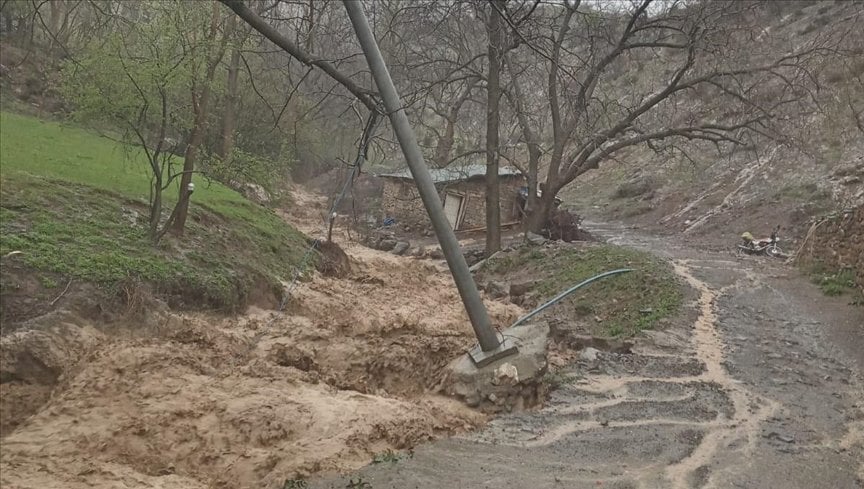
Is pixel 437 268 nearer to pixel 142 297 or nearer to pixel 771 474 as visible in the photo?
pixel 142 297

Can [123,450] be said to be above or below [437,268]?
below

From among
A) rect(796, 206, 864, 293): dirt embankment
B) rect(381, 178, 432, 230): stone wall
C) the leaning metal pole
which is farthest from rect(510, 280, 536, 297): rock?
→ rect(381, 178, 432, 230): stone wall

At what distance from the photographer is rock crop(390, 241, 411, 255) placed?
69.6 ft

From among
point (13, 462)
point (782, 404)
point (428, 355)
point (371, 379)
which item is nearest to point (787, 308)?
point (782, 404)

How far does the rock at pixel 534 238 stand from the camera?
17297 millimetres

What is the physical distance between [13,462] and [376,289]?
28.5ft

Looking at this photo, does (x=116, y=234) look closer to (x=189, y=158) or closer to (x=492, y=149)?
(x=189, y=158)

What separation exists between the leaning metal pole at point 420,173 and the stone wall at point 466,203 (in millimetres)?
18723

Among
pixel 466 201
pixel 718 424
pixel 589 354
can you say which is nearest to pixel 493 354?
pixel 718 424

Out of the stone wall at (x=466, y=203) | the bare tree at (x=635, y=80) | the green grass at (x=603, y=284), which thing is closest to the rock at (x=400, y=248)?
the stone wall at (x=466, y=203)

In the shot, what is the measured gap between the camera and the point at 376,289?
13.4m

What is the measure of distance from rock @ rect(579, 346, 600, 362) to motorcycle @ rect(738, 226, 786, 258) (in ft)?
34.7

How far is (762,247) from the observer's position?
17406 millimetres

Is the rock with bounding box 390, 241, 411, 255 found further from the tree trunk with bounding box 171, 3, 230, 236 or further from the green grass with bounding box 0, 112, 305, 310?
the tree trunk with bounding box 171, 3, 230, 236
